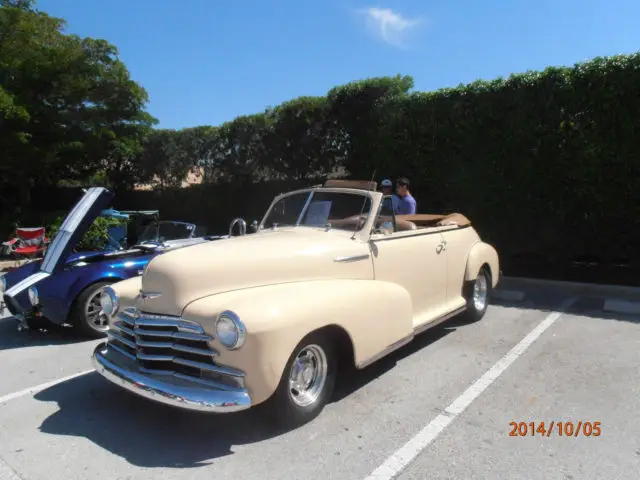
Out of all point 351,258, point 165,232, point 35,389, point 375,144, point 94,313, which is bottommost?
point 35,389

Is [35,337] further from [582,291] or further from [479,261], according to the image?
[582,291]

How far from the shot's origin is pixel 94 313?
5746 mm

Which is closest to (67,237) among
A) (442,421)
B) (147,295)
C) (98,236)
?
(147,295)

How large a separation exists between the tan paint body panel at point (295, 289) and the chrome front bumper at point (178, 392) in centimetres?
15

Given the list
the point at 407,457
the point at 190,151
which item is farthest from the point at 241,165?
the point at 407,457

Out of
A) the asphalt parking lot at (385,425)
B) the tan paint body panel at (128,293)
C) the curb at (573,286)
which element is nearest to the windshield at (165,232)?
the asphalt parking lot at (385,425)

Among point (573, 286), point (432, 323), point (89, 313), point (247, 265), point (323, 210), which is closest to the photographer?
point (247, 265)

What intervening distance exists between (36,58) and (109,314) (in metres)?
12.6

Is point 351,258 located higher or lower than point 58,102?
lower

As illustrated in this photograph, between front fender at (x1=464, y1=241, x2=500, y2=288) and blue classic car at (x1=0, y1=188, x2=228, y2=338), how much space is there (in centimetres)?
409

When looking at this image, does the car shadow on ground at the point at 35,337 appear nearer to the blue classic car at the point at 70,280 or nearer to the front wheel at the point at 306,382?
the blue classic car at the point at 70,280

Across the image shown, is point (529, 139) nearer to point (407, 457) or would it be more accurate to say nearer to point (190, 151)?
point (407, 457)
